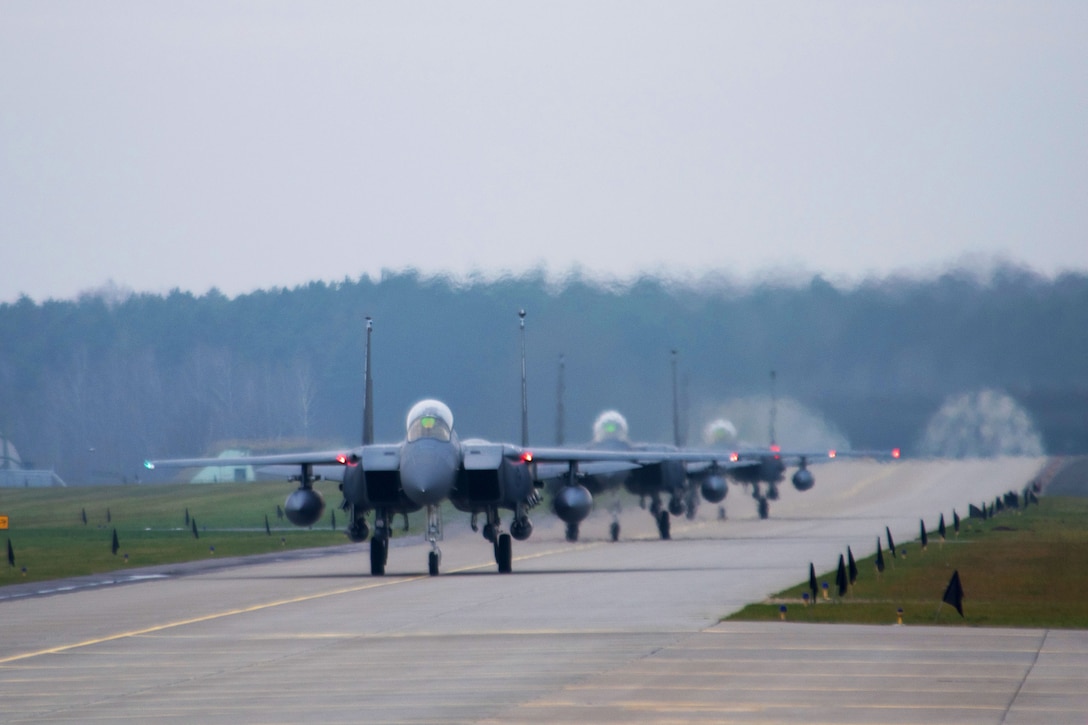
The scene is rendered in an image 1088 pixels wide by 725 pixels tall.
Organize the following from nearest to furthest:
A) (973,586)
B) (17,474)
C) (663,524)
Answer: (973,586) < (663,524) < (17,474)

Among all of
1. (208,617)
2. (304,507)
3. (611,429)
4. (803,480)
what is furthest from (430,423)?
(803,480)

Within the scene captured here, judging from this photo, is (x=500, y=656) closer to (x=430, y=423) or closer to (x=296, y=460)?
(x=430, y=423)

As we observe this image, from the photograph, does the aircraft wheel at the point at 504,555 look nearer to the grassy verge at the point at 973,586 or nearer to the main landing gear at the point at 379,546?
the main landing gear at the point at 379,546

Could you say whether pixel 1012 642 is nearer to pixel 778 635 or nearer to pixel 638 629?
pixel 778 635

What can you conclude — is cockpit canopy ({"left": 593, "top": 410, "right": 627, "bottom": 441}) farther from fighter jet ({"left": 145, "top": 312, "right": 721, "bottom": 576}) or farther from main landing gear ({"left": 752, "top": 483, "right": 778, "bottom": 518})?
fighter jet ({"left": 145, "top": 312, "right": 721, "bottom": 576})

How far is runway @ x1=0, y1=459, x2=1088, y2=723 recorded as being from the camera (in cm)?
1486

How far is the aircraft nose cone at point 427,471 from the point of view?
31.7 meters

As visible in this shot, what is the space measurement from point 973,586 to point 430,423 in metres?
11.4

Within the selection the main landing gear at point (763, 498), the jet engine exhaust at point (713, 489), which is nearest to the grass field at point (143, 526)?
the jet engine exhaust at point (713, 489)

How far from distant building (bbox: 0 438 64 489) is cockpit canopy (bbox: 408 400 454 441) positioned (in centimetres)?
6781

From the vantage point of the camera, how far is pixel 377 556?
33812mm

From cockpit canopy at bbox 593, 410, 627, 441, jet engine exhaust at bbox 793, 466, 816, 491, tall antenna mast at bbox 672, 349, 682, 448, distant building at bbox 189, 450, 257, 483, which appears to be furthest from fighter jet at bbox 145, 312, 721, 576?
distant building at bbox 189, 450, 257, 483

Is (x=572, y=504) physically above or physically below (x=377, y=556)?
above

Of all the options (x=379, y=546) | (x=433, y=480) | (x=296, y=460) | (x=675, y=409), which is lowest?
(x=379, y=546)
